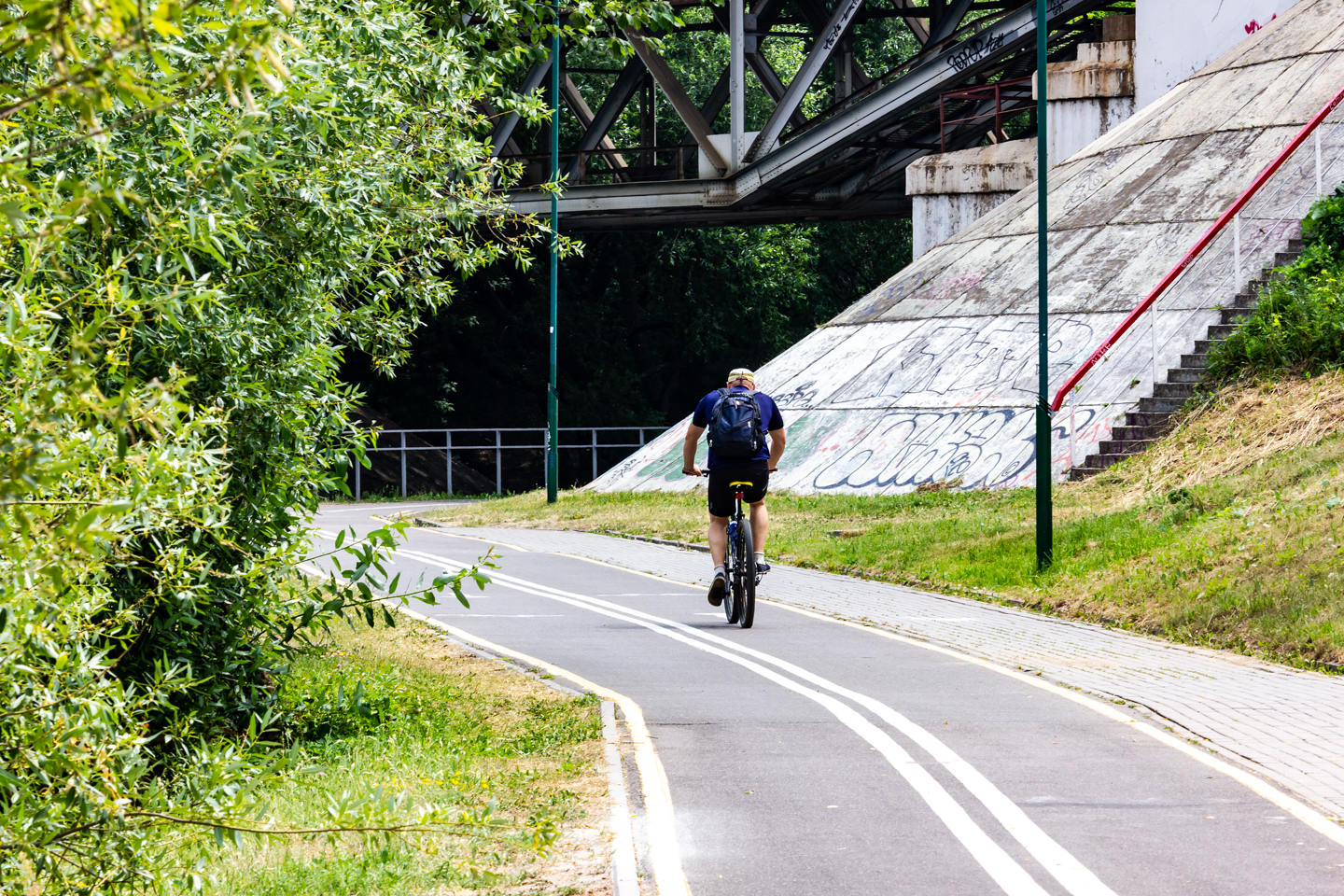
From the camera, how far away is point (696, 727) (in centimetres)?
848

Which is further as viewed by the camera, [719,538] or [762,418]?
[719,538]

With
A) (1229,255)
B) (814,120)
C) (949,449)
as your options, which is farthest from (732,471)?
(814,120)

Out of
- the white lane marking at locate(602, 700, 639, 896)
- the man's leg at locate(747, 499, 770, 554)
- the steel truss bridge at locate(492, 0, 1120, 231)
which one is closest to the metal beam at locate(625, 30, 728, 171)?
the steel truss bridge at locate(492, 0, 1120, 231)

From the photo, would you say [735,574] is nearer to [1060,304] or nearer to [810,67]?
[1060,304]

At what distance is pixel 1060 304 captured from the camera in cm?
2462

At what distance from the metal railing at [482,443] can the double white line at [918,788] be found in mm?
25917

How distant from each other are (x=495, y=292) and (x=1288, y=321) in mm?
30038

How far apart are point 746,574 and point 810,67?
22526 mm

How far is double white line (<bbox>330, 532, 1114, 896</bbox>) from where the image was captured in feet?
18.5

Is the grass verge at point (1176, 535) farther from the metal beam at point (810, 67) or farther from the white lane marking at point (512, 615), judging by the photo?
the metal beam at point (810, 67)

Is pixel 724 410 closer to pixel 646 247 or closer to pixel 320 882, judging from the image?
pixel 320 882

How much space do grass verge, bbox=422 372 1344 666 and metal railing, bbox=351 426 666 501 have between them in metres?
17.3

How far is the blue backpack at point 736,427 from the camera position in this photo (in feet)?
41.0

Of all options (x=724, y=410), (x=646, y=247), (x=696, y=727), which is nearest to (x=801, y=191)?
(x=646, y=247)
